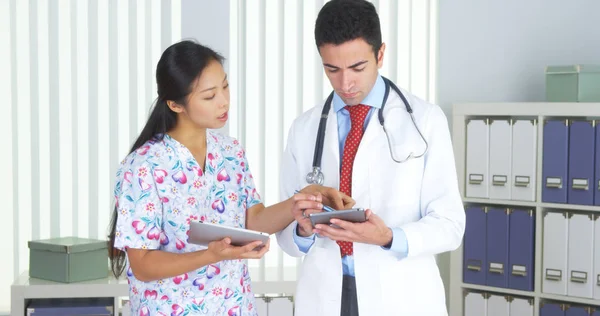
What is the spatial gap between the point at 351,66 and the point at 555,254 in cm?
204

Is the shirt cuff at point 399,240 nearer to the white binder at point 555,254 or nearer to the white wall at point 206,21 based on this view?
the white binder at point 555,254

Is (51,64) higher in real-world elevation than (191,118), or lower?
higher

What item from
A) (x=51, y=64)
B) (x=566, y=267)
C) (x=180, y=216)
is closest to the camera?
(x=180, y=216)

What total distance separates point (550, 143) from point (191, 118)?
209 centimetres

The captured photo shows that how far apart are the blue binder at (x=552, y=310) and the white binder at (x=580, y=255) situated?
3.6 inches

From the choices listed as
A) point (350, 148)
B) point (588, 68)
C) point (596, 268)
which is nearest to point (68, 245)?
point (350, 148)

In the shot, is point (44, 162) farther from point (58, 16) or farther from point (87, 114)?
point (58, 16)

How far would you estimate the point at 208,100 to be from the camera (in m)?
1.86

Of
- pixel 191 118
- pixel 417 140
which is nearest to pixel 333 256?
pixel 417 140

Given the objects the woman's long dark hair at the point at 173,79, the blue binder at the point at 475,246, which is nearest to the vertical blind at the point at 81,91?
the blue binder at the point at 475,246

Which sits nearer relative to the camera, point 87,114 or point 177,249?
point 177,249

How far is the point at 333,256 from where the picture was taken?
1.90m

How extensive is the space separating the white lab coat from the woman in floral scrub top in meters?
0.14

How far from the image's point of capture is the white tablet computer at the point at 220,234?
1.68 metres
